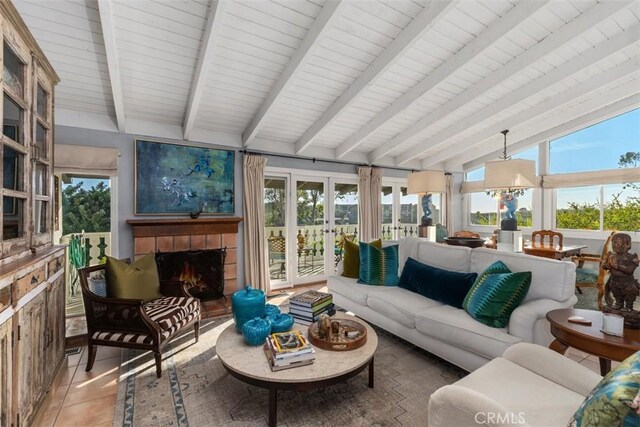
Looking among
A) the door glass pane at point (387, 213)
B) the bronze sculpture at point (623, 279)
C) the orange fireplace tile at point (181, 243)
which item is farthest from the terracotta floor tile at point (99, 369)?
the door glass pane at point (387, 213)

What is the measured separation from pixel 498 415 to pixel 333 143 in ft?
14.3

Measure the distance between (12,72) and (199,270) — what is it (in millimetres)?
2837

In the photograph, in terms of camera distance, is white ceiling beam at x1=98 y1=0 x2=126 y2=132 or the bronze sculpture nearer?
the bronze sculpture

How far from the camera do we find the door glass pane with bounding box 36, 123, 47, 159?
1927 millimetres

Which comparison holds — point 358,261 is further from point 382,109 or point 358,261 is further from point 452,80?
point 452,80

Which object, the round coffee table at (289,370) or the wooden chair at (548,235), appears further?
the wooden chair at (548,235)

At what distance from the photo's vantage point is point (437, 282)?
2.69m

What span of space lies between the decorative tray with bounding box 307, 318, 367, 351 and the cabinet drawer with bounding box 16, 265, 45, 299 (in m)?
1.61

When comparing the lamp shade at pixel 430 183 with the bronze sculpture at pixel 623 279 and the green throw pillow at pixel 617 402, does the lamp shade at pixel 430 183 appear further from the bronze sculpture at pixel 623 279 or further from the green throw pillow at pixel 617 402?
the green throw pillow at pixel 617 402

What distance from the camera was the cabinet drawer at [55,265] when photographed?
197 centimetres

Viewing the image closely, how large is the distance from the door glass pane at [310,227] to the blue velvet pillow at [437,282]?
219cm

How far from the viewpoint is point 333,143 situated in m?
4.92

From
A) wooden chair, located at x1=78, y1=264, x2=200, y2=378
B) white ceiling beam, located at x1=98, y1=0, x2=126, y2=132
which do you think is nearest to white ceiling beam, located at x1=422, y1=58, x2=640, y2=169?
white ceiling beam, located at x1=98, y1=0, x2=126, y2=132

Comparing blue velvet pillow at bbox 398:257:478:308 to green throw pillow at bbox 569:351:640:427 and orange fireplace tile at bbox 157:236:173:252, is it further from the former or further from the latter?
orange fireplace tile at bbox 157:236:173:252
